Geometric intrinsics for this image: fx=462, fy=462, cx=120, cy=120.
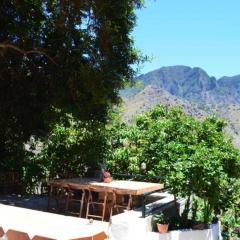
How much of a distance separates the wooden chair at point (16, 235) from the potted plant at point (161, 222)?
12.5ft

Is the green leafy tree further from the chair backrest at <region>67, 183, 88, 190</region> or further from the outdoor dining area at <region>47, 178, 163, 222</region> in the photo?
the chair backrest at <region>67, 183, 88, 190</region>

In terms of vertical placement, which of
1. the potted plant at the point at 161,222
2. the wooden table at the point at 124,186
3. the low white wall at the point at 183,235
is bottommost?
the low white wall at the point at 183,235

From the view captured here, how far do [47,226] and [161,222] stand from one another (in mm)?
3480

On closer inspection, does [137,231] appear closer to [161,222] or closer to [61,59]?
[161,222]

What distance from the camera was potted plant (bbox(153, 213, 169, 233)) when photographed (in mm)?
9375

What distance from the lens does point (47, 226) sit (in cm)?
693

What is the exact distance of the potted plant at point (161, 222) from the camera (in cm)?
938

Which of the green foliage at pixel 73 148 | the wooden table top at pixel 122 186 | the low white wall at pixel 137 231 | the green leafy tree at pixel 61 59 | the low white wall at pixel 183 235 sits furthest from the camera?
the green foliage at pixel 73 148

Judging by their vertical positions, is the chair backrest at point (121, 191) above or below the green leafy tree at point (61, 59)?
below

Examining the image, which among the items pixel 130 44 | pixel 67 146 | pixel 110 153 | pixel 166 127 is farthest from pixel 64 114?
pixel 166 127

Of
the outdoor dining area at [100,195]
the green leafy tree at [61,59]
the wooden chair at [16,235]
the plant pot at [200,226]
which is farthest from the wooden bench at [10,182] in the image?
the wooden chair at [16,235]

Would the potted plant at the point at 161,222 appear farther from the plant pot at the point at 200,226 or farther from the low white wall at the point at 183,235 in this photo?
the plant pot at the point at 200,226

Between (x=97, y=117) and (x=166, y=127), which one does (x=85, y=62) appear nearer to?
(x=97, y=117)

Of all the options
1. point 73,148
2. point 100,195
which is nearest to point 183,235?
point 100,195
